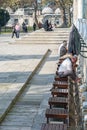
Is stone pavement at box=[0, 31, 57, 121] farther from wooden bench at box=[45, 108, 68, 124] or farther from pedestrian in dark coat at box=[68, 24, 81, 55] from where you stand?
pedestrian in dark coat at box=[68, 24, 81, 55]

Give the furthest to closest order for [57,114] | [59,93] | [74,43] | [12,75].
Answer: [12,75], [74,43], [59,93], [57,114]

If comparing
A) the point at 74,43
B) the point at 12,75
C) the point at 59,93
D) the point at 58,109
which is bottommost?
the point at 12,75

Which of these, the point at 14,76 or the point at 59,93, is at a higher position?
the point at 59,93

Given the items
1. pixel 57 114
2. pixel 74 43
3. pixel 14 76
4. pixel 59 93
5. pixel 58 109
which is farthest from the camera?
pixel 14 76

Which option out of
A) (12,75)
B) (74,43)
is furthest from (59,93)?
(12,75)

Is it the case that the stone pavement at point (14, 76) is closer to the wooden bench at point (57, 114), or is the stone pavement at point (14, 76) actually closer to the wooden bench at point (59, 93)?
the wooden bench at point (59, 93)

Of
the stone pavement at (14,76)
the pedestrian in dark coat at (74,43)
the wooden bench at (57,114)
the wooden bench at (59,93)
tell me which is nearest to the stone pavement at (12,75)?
the stone pavement at (14,76)

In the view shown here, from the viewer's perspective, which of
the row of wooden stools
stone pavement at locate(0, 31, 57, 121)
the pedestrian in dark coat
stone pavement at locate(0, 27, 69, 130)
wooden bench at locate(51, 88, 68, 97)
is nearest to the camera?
the row of wooden stools

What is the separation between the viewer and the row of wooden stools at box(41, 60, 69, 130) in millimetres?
7403

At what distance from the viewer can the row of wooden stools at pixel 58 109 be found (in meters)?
7.40

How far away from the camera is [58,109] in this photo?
28.4 ft

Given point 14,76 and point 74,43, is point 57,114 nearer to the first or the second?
point 74,43

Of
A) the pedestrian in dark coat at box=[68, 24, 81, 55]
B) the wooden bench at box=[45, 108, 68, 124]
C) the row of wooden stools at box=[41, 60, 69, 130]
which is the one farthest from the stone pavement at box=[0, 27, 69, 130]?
the pedestrian in dark coat at box=[68, 24, 81, 55]

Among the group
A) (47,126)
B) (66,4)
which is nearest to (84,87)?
(47,126)
